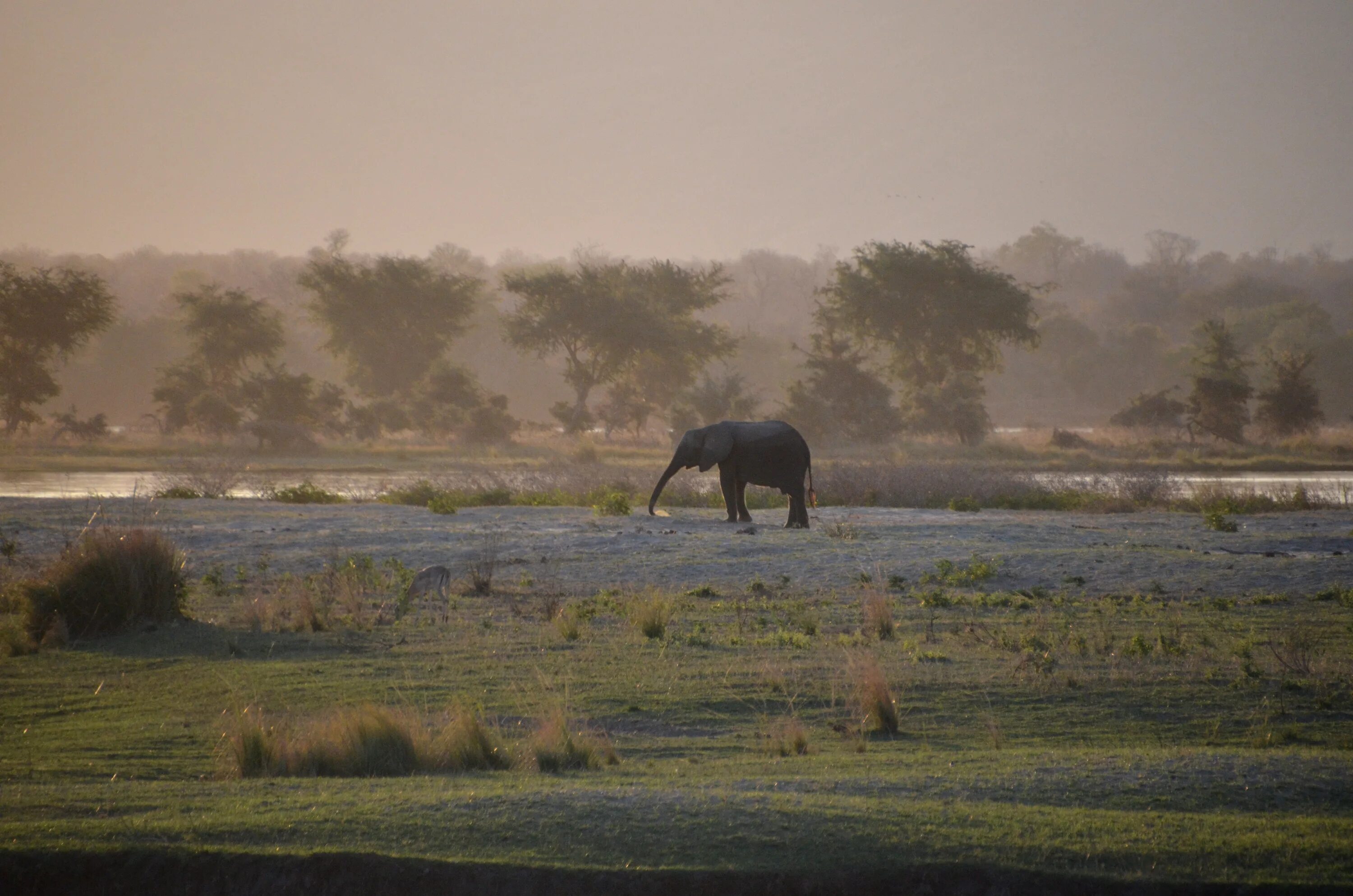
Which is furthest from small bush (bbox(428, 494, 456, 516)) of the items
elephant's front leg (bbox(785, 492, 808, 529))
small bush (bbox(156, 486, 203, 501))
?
elephant's front leg (bbox(785, 492, 808, 529))

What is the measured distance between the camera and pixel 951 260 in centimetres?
5775

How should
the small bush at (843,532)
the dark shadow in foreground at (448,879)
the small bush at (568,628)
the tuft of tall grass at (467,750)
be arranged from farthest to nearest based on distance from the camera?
the small bush at (843,532) < the small bush at (568,628) < the tuft of tall grass at (467,750) < the dark shadow in foreground at (448,879)

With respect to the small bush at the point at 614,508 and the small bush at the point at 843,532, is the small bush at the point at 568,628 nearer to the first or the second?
the small bush at the point at 843,532

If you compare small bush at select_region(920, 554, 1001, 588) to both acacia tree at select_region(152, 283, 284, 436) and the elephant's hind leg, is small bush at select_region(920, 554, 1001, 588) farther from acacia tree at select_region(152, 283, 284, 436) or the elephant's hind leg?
acacia tree at select_region(152, 283, 284, 436)

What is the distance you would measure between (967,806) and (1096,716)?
3199 mm

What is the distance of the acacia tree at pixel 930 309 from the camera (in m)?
56.6

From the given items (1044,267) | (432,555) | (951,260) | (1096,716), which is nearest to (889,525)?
(432,555)

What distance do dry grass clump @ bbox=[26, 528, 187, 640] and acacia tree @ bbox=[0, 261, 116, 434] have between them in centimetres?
4603

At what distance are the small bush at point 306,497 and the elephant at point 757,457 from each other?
31.1ft

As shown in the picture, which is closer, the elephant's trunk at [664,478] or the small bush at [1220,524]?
the small bush at [1220,524]

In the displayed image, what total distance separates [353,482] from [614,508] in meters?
16.2

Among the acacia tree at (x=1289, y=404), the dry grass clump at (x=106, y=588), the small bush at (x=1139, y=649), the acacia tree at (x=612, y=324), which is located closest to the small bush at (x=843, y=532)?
the small bush at (x=1139, y=649)

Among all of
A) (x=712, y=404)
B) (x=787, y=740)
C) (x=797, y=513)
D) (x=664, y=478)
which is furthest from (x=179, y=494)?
(x=712, y=404)

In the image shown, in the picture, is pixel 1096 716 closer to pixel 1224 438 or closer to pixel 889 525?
pixel 889 525
